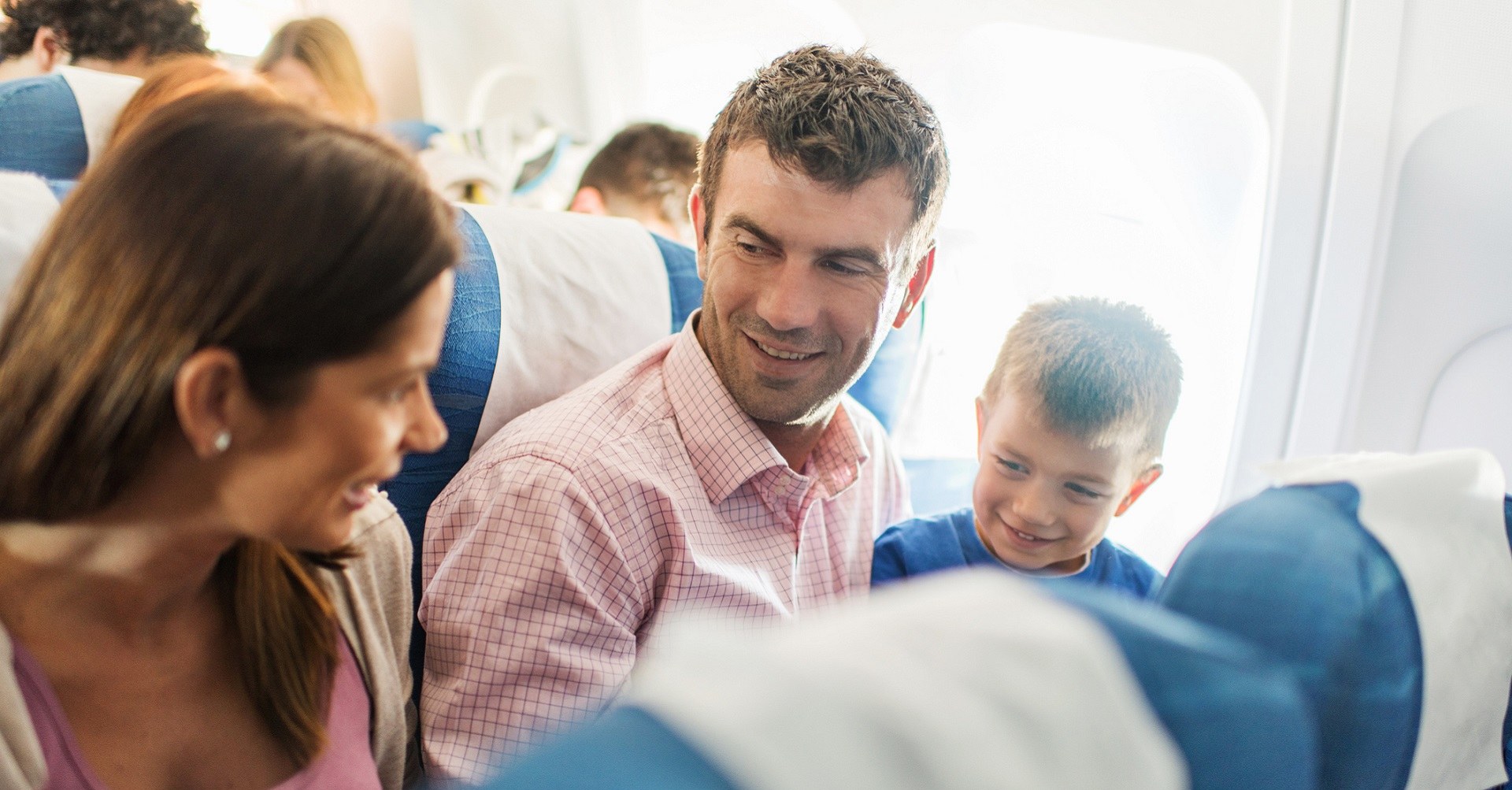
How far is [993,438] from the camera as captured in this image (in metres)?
1.44

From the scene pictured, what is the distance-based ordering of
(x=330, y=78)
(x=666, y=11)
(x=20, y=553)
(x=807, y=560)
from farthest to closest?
1. (x=666, y=11)
2. (x=330, y=78)
3. (x=807, y=560)
4. (x=20, y=553)

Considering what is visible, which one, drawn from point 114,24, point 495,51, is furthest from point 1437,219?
point 495,51

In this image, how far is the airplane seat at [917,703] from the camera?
1.08 feet

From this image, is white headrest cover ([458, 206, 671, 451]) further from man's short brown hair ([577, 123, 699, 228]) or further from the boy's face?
man's short brown hair ([577, 123, 699, 228])

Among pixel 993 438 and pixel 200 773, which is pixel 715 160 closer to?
pixel 993 438

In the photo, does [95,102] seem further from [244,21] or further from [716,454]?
[244,21]

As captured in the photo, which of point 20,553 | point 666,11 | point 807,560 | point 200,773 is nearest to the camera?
point 20,553

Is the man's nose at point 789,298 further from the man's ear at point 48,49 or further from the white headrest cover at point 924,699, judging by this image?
the man's ear at point 48,49

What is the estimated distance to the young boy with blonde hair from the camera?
138 cm

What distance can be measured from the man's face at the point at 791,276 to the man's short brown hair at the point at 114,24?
1351 millimetres

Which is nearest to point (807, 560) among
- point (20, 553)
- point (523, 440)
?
point (523, 440)

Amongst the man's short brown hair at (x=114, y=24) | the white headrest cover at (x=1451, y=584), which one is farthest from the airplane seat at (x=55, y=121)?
the white headrest cover at (x=1451, y=584)

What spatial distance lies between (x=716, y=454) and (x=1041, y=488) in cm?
46

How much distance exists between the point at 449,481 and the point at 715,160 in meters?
0.53
